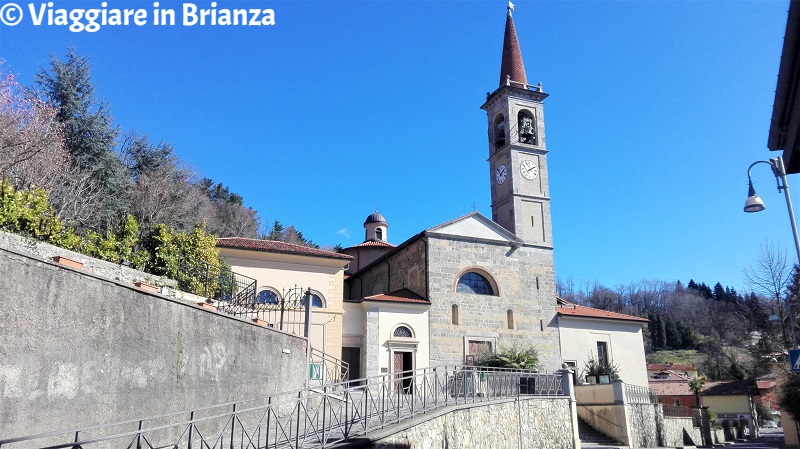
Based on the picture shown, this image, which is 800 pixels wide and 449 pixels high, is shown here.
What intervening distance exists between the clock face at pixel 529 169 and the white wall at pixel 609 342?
7.52 meters

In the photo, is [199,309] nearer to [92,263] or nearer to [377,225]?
[92,263]

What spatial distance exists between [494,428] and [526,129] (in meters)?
19.9

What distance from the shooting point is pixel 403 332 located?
25.5 m

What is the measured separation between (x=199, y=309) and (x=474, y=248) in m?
19.1

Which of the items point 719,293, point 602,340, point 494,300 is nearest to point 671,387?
point 602,340

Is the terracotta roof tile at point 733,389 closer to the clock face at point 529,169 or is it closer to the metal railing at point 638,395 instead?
the metal railing at point 638,395

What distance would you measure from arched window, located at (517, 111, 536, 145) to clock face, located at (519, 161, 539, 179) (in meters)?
1.30

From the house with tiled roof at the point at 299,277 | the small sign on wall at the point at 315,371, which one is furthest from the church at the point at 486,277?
the small sign on wall at the point at 315,371

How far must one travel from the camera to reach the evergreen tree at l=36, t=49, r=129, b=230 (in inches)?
1035

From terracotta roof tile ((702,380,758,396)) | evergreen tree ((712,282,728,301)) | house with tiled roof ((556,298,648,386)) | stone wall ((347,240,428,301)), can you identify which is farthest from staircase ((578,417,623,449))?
evergreen tree ((712,282,728,301))

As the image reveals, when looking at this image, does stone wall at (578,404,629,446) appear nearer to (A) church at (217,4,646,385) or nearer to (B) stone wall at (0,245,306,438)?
(A) church at (217,4,646,385)

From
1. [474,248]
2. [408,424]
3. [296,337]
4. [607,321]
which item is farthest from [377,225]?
[408,424]

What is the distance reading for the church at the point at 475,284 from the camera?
23703mm

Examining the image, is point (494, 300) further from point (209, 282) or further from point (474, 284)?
point (209, 282)
